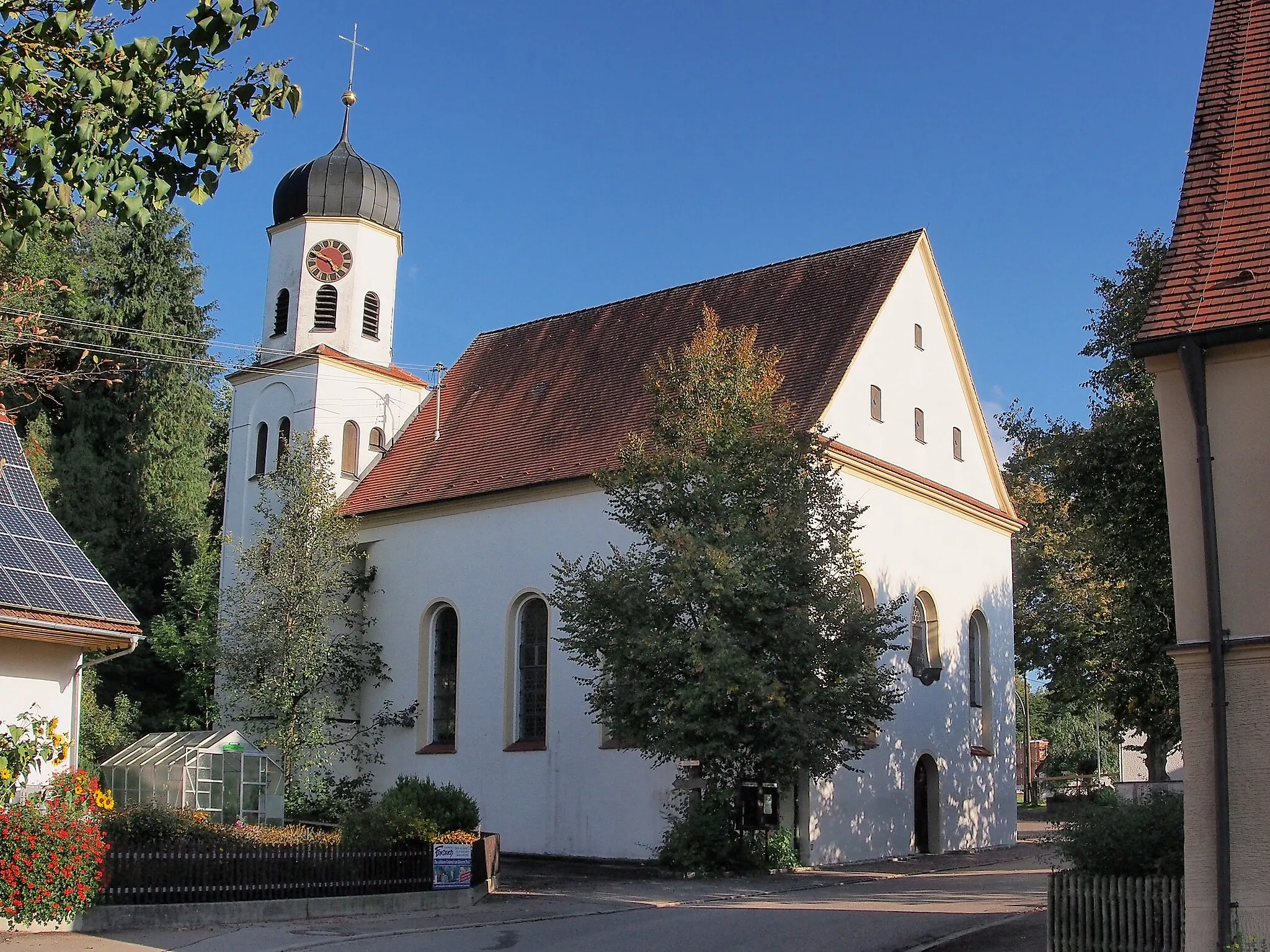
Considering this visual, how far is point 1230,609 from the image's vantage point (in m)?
10.8

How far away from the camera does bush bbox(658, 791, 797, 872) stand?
69.9 feet

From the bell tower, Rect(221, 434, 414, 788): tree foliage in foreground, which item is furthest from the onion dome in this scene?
Rect(221, 434, 414, 788): tree foliage in foreground

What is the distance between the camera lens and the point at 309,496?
28.6 m

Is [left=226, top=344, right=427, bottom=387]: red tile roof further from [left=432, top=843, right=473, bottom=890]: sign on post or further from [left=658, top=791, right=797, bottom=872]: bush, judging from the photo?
[left=432, top=843, right=473, bottom=890]: sign on post

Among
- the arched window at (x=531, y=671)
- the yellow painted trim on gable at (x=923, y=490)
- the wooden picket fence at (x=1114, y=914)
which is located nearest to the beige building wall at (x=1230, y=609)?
the wooden picket fence at (x=1114, y=914)

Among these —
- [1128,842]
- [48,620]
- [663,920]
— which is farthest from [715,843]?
[48,620]

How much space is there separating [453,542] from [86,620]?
13.1 meters

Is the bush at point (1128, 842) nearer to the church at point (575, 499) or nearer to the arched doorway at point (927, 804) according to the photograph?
the church at point (575, 499)

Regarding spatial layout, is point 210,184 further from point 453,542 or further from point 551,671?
point 453,542

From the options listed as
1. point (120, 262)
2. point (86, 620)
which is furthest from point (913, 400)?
point (120, 262)

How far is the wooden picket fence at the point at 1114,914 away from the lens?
11.8 metres

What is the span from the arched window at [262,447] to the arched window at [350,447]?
7.24 feet

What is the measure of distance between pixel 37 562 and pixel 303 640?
10640 millimetres

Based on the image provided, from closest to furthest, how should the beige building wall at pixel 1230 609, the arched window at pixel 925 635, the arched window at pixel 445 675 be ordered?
the beige building wall at pixel 1230 609
the arched window at pixel 925 635
the arched window at pixel 445 675
